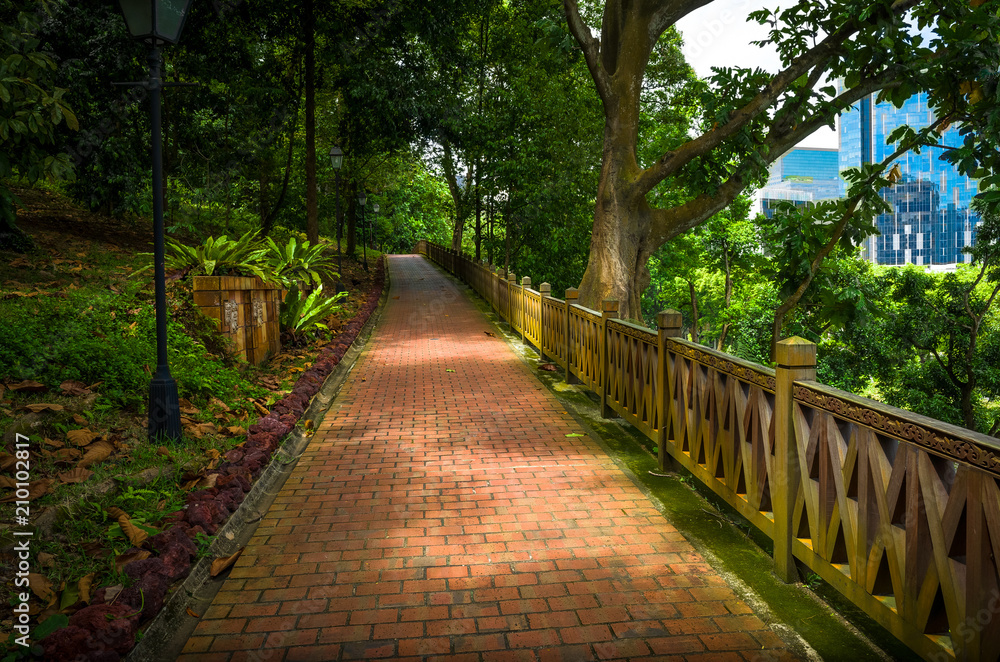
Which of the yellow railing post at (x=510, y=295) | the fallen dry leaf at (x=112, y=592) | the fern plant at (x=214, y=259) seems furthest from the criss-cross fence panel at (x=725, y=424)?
the yellow railing post at (x=510, y=295)

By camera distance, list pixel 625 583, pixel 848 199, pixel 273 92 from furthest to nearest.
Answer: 1. pixel 273 92
2. pixel 848 199
3. pixel 625 583

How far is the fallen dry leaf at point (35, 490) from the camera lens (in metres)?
3.97

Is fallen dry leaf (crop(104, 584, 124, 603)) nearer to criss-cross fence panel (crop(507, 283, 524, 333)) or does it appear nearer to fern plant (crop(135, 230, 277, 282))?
fern plant (crop(135, 230, 277, 282))

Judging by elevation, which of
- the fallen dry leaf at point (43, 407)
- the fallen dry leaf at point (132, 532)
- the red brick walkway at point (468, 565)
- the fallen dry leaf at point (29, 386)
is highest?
the fallen dry leaf at point (29, 386)

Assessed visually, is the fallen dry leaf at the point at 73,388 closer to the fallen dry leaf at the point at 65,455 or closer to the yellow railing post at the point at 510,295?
the fallen dry leaf at the point at 65,455

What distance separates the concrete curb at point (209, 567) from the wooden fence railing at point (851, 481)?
10.5 ft

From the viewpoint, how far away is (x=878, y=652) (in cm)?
303

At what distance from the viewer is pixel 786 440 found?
11.8 feet

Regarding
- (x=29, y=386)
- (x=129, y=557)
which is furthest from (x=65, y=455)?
(x=129, y=557)

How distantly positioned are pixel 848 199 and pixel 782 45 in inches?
131

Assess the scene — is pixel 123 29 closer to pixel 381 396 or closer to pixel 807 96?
pixel 381 396

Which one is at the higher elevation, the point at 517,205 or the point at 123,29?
the point at 123,29

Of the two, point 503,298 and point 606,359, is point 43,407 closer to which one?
point 606,359

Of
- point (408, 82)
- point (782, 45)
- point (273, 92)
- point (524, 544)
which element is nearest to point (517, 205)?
point (408, 82)
